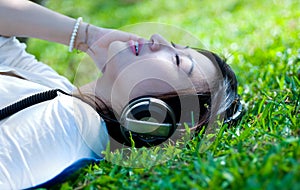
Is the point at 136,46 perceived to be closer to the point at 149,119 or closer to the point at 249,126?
the point at 149,119

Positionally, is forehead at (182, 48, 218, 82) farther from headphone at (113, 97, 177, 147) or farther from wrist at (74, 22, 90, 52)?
wrist at (74, 22, 90, 52)

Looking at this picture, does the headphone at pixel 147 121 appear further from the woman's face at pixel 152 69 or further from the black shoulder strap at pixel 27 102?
the black shoulder strap at pixel 27 102

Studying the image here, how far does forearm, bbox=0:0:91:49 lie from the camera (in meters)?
2.45

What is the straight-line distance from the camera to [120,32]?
2.47m

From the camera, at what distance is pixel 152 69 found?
2150 mm

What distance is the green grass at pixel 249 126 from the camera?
1.42 m

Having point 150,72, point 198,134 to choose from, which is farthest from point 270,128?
point 150,72

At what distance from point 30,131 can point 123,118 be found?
1.21 feet

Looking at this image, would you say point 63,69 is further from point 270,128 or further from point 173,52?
point 270,128

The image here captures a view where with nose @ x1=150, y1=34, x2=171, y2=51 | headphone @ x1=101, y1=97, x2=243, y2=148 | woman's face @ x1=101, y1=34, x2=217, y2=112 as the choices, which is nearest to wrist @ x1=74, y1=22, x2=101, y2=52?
woman's face @ x1=101, y1=34, x2=217, y2=112

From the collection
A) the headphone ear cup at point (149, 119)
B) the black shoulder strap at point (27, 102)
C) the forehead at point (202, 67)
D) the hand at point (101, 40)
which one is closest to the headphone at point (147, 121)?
the headphone ear cup at point (149, 119)

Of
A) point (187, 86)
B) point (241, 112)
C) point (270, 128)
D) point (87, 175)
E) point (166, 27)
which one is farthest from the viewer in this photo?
point (166, 27)

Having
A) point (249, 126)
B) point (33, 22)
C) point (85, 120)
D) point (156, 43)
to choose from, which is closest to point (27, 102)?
point (85, 120)

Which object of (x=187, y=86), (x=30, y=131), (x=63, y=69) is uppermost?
(x=187, y=86)
